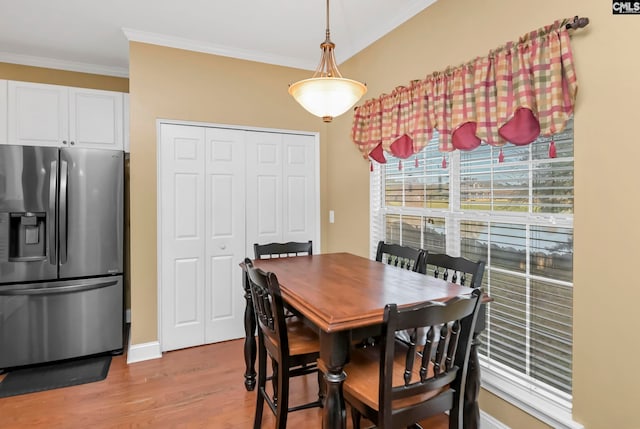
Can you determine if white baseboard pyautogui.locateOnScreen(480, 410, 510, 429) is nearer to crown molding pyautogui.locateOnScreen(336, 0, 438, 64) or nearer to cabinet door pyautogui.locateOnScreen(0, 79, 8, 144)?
crown molding pyautogui.locateOnScreen(336, 0, 438, 64)

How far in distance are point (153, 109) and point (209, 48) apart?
74 centimetres

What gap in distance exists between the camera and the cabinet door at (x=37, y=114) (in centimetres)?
299

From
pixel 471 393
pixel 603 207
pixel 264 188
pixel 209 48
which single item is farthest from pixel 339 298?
pixel 209 48

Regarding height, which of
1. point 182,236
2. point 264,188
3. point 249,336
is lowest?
point 249,336

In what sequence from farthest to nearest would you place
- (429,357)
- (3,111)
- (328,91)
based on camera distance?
(3,111), (328,91), (429,357)

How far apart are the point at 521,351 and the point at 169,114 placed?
3.09m

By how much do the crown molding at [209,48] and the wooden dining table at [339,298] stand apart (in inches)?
79.6

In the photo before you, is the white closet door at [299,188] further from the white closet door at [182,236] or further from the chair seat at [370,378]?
the chair seat at [370,378]

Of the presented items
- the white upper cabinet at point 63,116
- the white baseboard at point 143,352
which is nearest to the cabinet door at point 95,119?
the white upper cabinet at point 63,116

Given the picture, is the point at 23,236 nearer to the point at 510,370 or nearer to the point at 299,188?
the point at 299,188

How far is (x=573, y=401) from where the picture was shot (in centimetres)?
163

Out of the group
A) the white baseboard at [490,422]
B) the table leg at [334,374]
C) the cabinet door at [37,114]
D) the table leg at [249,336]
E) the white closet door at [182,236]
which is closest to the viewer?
the table leg at [334,374]

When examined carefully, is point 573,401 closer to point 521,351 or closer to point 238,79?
point 521,351

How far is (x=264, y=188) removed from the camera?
11.6ft
